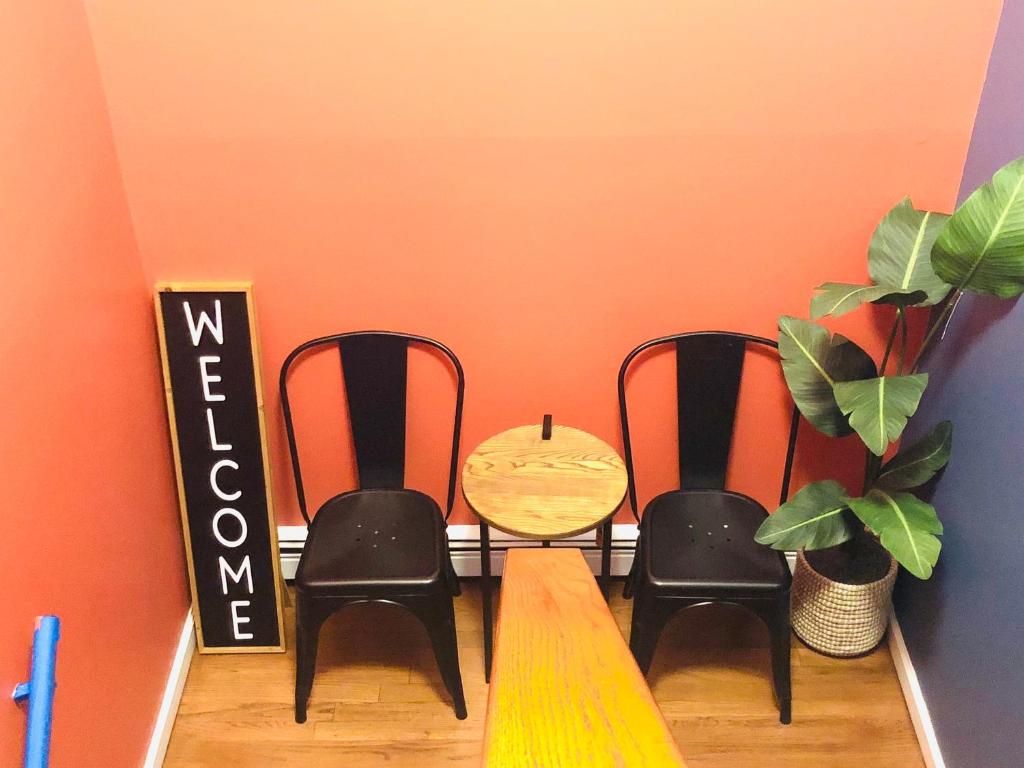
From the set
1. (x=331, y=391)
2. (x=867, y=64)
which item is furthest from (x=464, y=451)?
(x=867, y=64)

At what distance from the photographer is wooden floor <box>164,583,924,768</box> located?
229 centimetres

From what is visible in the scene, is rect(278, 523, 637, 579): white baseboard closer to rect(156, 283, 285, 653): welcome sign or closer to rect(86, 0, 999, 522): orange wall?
rect(156, 283, 285, 653): welcome sign

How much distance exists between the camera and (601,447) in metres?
2.38

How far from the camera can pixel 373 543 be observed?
228 cm

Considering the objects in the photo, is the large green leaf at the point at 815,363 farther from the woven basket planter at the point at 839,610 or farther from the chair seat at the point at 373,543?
the chair seat at the point at 373,543

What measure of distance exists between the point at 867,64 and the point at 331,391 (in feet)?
5.50

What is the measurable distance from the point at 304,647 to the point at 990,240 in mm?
1941

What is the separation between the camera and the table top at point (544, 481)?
6.94 feet

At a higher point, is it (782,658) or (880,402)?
(880,402)

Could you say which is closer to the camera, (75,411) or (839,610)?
(75,411)

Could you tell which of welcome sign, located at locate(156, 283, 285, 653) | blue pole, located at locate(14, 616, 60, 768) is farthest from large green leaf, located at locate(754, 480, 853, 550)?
blue pole, located at locate(14, 616, 60, 768)

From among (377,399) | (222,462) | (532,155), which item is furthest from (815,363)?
(222,462)

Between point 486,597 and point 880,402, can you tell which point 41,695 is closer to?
point 486,597

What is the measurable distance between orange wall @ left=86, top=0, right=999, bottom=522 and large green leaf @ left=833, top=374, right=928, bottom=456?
460 mm
